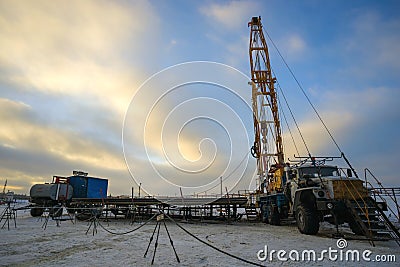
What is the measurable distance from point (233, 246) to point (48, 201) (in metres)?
21.1

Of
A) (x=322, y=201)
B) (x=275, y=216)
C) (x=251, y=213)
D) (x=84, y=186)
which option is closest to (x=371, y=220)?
(x=322, y=201)

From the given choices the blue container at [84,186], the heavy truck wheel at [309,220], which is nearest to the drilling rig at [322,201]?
the heavy truck wheel at [309,220]

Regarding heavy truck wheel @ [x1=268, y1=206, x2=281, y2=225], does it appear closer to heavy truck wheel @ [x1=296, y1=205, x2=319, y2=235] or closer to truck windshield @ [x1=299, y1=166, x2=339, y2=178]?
truck windshield @ [x1=299, y1=166, x2=339, y2=178]

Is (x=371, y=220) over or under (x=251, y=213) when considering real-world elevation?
over

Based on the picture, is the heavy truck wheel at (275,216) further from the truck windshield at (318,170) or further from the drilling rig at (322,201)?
the truck windshield at (318,170)

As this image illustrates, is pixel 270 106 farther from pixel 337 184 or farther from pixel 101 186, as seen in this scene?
pixel 101 186

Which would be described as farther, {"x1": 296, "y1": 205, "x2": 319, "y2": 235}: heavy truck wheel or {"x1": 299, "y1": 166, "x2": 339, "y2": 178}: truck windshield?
{"x1": 299, "y1": 166, "x2": 339, "y2": 178}: truck windshield

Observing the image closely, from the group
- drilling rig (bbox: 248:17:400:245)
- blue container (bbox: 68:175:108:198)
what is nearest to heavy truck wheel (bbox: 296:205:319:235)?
drilling rig (bbox: 248:17:400:245)

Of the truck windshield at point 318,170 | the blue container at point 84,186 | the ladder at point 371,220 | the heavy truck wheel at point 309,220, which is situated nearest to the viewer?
the ladder at point 371,220

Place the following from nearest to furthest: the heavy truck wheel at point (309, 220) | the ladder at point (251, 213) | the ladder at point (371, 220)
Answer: the ladder at point (371, 220) < the heavy truck wheel at point (309, 220) < the ladder at point (251, 213)

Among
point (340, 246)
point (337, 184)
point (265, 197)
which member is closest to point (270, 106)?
point (265, 197)

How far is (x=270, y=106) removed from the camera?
25.8 m

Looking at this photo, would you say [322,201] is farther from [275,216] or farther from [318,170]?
[275,216]

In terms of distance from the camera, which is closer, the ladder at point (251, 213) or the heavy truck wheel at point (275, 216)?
the heavy truck wheel at point (275, 216)
